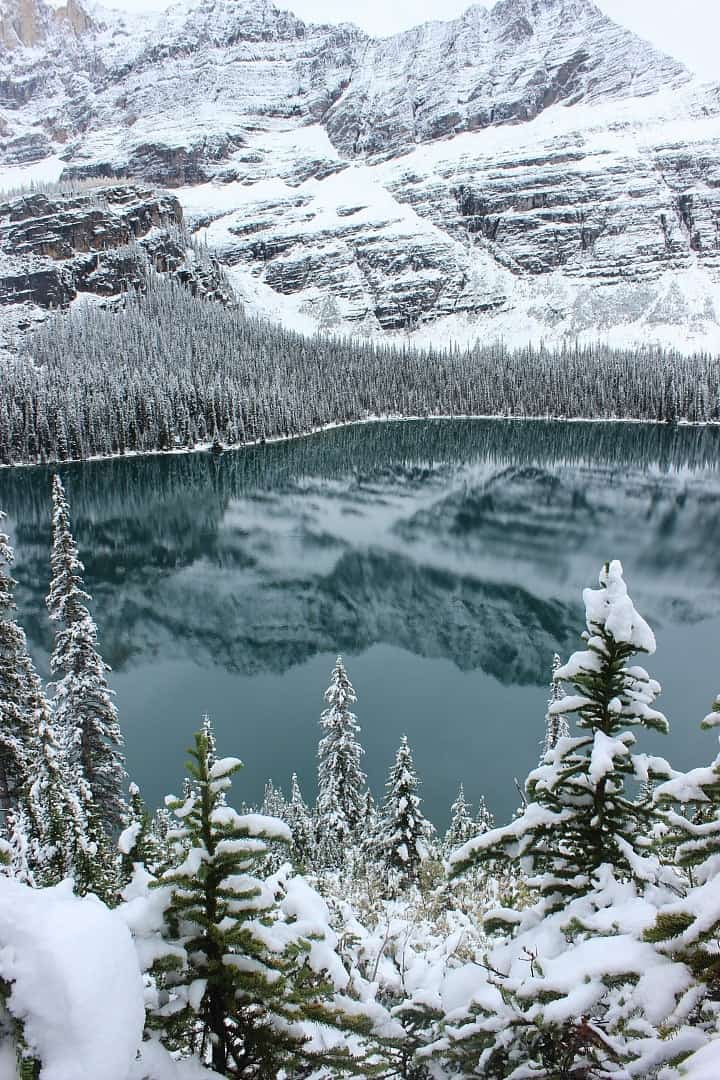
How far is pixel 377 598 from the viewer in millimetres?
53969

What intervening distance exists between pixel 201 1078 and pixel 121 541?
66.7m

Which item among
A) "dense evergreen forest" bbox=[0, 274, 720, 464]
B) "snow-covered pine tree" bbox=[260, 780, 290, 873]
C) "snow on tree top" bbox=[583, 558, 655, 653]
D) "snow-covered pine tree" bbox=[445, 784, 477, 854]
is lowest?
"snow-covered pine tree" bbox=[260, 780, 290, 873]

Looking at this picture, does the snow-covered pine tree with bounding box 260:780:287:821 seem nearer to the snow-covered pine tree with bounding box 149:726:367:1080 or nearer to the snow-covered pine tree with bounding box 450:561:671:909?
the snow-covered pine tree with bounding box 450:561:671:909

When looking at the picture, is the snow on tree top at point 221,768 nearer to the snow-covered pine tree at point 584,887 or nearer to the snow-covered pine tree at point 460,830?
the snow-covered pine tree at point 584,887

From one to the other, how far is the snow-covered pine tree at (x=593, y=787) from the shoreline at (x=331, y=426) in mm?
115828

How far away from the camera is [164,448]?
123438 millimetres

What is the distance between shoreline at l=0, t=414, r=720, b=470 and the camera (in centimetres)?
11162

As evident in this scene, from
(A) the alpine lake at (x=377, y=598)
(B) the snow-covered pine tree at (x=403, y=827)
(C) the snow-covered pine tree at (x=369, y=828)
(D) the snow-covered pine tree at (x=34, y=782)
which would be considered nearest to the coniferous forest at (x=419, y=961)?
(D) the snow-covered pine tree at (x=34, y=782)

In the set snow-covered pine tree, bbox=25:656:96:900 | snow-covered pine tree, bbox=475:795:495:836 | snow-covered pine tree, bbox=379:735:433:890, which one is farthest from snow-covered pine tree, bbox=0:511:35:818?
snow-covered pine tree, bbox=475:795:495:836

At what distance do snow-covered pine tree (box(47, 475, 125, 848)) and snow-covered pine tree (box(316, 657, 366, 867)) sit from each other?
325 inches

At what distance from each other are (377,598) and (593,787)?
49057 mm

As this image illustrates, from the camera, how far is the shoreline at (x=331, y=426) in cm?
11162

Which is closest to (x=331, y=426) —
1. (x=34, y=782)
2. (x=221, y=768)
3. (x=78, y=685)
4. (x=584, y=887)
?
(x=78, y=685)

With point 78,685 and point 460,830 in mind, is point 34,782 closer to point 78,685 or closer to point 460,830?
point 78,685
